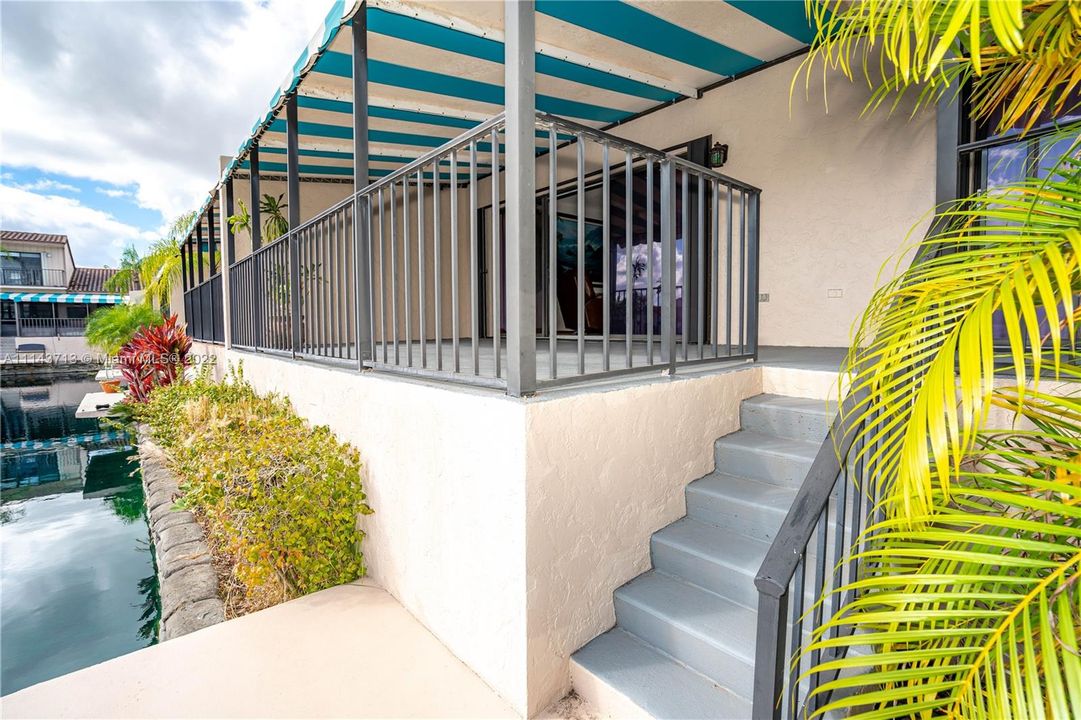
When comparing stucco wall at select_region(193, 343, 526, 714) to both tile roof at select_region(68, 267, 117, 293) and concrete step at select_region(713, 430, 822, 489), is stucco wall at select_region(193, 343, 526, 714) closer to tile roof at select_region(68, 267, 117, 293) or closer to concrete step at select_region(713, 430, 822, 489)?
concrete step at select_region(713, 430, 822, 489)

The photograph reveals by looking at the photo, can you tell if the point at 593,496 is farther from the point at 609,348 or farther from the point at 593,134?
the point at 593,134

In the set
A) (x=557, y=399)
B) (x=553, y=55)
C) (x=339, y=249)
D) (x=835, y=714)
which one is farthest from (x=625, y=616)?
(x=553, y=55)

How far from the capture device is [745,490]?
103 inches

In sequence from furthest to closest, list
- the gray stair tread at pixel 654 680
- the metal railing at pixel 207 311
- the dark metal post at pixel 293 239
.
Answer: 1. the metal railing at pixel 207 311
2. the dark metal post at pixel 293 239
3. the gray stair tread at pixel 654 680

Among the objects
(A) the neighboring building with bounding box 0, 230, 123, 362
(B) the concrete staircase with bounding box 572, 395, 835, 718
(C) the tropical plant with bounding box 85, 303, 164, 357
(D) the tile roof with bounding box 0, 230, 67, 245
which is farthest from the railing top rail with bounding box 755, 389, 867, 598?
(D) the tile roof with bounding box 0, 230, 67, 245

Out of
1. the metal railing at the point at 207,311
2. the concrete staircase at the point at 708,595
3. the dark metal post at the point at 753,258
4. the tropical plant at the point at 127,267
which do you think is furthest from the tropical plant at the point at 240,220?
the tropical plant at the point at 127,267

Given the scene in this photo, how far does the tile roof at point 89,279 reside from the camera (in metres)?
29.2

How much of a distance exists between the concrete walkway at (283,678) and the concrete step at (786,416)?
6.57 ft

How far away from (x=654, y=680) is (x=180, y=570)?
3.34 metres

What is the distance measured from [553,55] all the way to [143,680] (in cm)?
471

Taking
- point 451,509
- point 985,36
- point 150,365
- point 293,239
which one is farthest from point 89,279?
point 985,36

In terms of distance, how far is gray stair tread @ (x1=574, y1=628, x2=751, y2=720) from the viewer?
1839 millimetres

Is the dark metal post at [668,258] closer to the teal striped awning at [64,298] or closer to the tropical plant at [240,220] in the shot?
the tropical plant at [240,220]

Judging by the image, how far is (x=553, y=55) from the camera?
416cm
